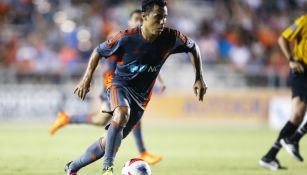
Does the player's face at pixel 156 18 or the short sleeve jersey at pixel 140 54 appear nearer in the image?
the player's face at pixel 156 18

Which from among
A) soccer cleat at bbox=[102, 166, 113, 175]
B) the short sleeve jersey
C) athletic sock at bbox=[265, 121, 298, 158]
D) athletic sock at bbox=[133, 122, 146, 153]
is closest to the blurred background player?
athletic sock at bbox=[133, 122, 146, 153]

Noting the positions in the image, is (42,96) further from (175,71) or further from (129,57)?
(129,57)

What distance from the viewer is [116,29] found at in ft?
67.4

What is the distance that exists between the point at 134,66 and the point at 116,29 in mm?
13174

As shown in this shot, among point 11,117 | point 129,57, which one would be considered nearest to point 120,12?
point 11,117

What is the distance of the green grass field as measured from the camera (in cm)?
941

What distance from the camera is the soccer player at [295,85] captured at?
962cm

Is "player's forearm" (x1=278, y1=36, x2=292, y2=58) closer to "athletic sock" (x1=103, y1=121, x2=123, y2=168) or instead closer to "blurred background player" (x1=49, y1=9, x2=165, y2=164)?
"blurred background player" (x1=49, y1=9, x2=165, y2=164)

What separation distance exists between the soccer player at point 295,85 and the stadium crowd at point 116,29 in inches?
406

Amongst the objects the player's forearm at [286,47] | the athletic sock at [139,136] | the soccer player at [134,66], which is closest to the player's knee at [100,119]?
the athletic sock at [139,136]

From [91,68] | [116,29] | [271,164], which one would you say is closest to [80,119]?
Result: [271,164]

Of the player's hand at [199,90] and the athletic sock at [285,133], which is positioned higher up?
the player's hand at [199,90]

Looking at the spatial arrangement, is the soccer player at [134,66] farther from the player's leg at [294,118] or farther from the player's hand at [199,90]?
the player's leg at [294,118]

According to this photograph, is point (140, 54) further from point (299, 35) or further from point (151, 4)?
point (299, 35)
